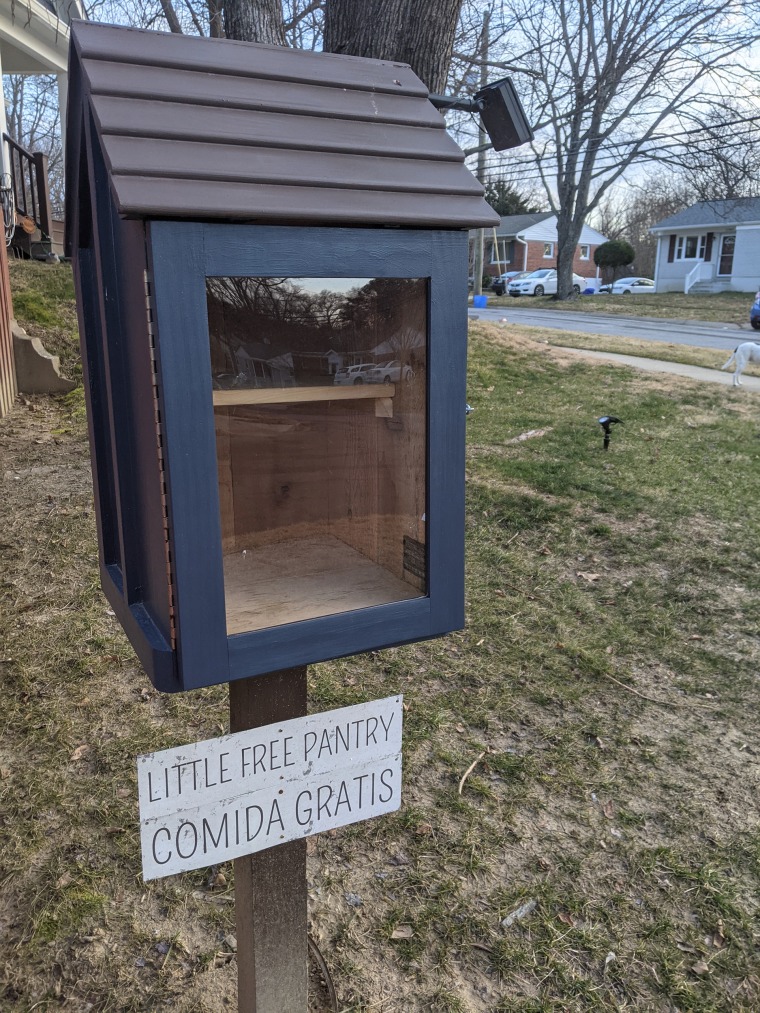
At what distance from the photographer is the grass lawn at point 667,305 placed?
2338 centimetres

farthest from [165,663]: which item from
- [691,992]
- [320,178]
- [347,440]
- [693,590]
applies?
[693,590]

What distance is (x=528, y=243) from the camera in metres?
46.3

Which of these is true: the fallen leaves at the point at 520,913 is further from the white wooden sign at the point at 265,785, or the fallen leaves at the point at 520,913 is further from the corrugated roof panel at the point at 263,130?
the corrugated roof panel at the point at 263,130

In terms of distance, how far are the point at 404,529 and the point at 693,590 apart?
3165 millimetres

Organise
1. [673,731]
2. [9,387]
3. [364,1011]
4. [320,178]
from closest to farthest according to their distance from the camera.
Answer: [320,178] < [364,1011] < [673,731] < [9,387]

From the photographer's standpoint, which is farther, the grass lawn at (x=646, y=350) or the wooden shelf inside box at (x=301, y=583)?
the grass lawn at (x=646, y=350)

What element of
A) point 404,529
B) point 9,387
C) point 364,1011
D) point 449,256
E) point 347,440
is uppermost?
point 449,256

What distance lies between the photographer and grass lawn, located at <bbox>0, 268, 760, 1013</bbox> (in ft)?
6.70

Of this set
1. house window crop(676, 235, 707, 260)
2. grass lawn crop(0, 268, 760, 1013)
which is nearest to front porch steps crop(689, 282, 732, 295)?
house window crop(676, 235, 707, 260)

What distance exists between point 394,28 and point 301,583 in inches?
102

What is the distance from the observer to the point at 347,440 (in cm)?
138

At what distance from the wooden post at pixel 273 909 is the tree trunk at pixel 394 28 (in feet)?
8.33

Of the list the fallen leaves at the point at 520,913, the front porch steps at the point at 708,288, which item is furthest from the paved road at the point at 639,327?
the fallen leaves at the point at 520,913

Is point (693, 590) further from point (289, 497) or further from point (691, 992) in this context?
point (289, 497)
